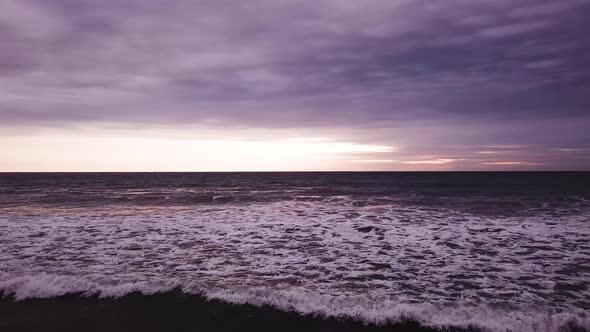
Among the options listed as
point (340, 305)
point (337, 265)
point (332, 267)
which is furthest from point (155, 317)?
point (337, 265)

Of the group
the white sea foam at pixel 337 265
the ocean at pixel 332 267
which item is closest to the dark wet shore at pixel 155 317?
the ocean at pixel 332 267

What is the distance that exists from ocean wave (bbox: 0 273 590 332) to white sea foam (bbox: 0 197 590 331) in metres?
0.02

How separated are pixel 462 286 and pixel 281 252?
19.5 feet

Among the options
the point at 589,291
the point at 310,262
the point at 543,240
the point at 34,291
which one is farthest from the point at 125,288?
the point at 543,240

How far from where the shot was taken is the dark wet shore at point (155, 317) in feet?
21.1

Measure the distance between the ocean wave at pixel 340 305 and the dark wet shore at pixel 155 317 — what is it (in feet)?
0.83

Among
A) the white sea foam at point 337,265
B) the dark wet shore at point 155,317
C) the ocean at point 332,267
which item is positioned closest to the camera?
the dark wet shore at point 155,317

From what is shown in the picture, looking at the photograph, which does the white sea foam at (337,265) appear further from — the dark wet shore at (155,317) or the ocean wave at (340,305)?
the dark wet shore at (155,317)

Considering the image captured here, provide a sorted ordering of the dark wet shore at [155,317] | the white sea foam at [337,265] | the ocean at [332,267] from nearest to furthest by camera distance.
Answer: the dark wet shore at [155,317] → the ocean at [332,267] → the white sea foam at [337,265]

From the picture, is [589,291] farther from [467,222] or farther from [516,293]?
[467,222]

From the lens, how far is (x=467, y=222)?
1911cm

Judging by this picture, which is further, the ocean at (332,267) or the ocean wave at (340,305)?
the ocean at (332,267)

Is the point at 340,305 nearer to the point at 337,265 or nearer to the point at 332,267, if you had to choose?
the point at 332,267

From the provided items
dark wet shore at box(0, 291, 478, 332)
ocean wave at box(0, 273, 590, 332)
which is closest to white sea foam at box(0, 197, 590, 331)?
ocean wave at box(0, 273, 590, 332)
